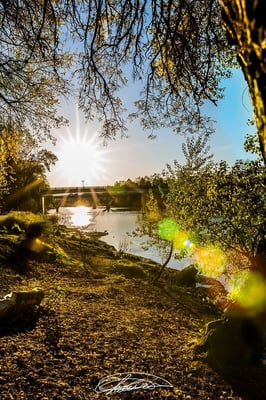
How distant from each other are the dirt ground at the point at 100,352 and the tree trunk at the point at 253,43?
4679 mm

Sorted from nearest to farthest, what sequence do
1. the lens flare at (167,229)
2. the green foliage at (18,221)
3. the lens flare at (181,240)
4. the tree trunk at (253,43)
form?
the tree trunk at (253,43) → the lens flare at (181,240) → the lens flare at (167,229) → the green foliage at (18,221)

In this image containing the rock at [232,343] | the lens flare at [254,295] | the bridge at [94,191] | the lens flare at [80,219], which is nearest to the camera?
the rock at [232,343]

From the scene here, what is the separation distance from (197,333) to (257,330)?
7.77 feet

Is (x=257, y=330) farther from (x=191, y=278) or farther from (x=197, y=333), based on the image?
(x=191, y=278)

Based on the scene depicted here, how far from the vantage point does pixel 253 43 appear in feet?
4.90

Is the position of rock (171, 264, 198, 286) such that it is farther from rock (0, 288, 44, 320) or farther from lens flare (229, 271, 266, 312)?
rock (0, 288, 44, 320)

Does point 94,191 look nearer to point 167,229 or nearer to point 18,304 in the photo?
point 167,229

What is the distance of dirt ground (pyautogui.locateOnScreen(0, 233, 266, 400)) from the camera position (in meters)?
5.09

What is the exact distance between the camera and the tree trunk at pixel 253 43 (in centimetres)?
142

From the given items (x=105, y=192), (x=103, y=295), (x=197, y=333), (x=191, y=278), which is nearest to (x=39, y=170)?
(x=105, y=192)

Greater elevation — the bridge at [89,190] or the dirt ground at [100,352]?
the bridge at [89,190]

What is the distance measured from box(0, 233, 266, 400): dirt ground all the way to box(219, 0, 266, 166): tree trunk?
468 cm

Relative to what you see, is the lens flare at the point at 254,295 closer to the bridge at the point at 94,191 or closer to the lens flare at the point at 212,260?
the lens flare at the point at 212,260
